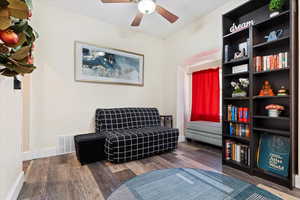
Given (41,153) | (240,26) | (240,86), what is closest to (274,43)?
(240,26)

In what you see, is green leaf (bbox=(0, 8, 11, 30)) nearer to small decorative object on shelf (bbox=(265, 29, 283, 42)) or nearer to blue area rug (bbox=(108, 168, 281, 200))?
blue area rug (bbox=(108, 168, 281, 200))

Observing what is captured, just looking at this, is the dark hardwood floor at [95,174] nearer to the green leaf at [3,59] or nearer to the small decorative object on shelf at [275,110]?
the small decorative object on shelf at [275,110]

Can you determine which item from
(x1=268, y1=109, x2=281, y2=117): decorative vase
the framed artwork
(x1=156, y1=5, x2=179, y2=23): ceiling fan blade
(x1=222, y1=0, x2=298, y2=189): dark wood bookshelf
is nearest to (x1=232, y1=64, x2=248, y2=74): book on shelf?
(x1=222, y1=0, x2=298, y2=189): dark wood bookshelf

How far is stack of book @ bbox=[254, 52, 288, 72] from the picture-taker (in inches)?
68.6

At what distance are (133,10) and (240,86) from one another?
2.34 meters

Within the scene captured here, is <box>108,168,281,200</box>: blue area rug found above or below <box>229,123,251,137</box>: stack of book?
below

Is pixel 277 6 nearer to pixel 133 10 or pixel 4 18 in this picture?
pixel 133 10

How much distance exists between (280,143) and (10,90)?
2999mm

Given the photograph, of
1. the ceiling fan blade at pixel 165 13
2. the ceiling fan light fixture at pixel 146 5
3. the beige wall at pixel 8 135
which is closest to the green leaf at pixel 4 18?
the beige wall at pixel 8 135

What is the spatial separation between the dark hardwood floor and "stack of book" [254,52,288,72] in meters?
1.38

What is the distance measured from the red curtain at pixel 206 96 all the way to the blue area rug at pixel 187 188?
1787mm

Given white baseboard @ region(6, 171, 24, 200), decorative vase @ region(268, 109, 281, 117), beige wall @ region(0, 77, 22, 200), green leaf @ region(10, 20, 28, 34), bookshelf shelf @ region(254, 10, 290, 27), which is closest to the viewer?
green leaf @ region(10, 20, 28, 34)

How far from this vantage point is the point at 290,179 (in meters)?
1.64

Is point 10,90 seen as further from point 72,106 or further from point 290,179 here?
point 290,179
